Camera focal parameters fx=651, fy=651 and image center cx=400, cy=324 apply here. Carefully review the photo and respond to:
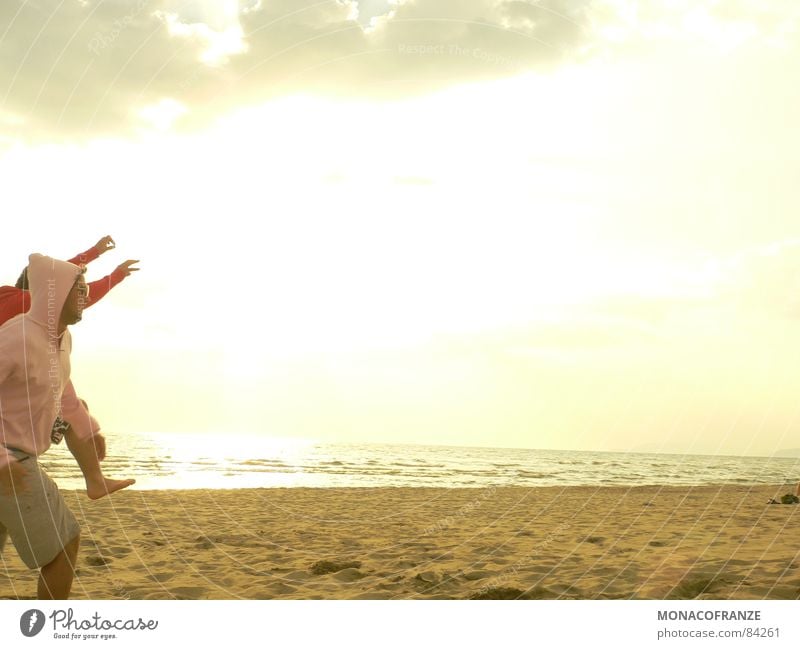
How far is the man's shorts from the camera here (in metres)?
4.50

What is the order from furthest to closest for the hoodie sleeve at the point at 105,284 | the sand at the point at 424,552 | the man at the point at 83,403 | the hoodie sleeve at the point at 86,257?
the sand at the point at 424,552
the hoodie sleeve at the point at 105,284
the hoodie sleeve at the point at 86,257
the man at the point at 83,403

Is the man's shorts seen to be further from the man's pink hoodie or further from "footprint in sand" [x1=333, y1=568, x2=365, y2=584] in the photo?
"footprint in sand" [x1=333, y1=568, x2=365, y2=584]

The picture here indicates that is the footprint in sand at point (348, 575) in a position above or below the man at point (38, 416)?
below

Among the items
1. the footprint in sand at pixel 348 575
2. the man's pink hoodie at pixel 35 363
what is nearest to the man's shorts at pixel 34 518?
the man's pink hoodie at pixel 35 363

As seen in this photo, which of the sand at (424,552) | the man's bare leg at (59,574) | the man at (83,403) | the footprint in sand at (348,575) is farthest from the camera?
the footprint in sand at (348,575)

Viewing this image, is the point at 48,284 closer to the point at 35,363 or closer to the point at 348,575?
the point at 35,363

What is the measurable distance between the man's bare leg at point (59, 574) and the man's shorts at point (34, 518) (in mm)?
60

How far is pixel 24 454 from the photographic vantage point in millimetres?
4629

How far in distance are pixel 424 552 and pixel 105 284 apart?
18.8ft

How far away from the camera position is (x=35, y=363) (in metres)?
4.75

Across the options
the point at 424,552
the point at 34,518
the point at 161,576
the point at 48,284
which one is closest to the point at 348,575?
the point at 424,552

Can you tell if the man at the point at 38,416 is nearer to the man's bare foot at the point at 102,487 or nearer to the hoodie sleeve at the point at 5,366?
the hoodie sleeve at the point at 5,366

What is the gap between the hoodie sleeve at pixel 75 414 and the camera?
532 cm
